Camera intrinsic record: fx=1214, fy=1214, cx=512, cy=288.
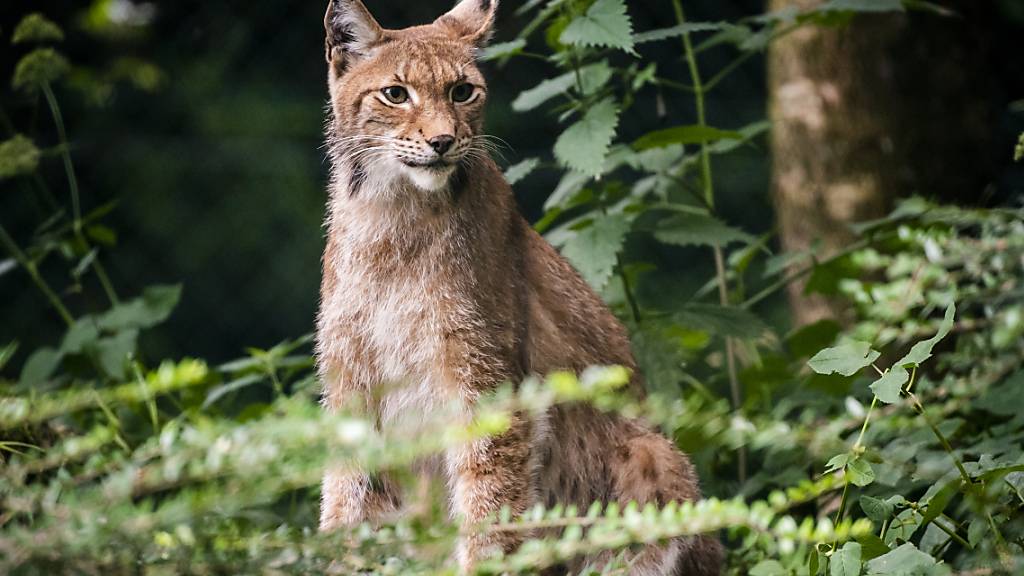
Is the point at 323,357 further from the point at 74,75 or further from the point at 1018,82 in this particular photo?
the point at 1018,82

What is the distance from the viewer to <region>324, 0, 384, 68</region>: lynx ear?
305 cm

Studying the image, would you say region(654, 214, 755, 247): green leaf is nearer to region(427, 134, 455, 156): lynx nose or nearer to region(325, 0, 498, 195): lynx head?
region(325, 0, 498, 195): lynx head

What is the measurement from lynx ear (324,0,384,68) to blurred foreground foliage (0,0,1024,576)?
519 millimetres

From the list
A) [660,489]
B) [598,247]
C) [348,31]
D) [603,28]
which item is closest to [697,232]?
[598,247]

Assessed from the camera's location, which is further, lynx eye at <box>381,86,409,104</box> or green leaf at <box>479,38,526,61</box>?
green leaf at <box>479,38,526,61</box>

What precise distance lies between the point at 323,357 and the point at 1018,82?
4.70 metres

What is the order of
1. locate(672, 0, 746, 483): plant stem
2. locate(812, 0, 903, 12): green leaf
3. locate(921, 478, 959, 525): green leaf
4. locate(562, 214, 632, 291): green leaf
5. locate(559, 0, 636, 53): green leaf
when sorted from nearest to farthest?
locate(921, 478, 959, 525): green leaf
locate(559, 0, 636, 53): green leaf
locate(562, 214, 632, 291): green leaf
locate(812, 0, 903, 12): green leaf
locate(672, 0, 746, 483): plant stem

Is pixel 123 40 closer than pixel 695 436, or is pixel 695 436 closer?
pixel 695 436

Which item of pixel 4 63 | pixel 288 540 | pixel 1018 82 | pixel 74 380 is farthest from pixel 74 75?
pixel 288 540

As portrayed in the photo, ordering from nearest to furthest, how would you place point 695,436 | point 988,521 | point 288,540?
point 288,540 < point 988,521 < point 695,436

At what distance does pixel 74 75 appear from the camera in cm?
676

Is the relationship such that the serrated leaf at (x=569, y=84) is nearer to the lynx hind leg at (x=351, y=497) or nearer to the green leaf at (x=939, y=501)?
the lynx hind leg at (x=351, y=497)

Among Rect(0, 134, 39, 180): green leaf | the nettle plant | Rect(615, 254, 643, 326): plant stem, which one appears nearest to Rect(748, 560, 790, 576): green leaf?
the nettle plant

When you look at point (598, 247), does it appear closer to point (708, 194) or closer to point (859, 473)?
point (708, 194)
